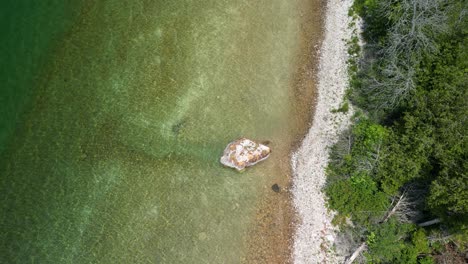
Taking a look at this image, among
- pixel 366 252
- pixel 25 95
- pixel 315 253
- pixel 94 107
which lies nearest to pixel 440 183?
pixel 366 252

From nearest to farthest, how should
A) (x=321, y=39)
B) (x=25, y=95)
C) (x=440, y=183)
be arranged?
1. (x=440, y=183)
2. (x=25, y=95)
3. (x=321, y=39)

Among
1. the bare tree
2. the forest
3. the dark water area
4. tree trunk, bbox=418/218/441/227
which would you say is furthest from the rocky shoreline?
the dark water area

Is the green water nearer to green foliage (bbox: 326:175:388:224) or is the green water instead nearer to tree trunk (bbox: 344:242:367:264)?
green foliage (bbox: 326:175:388:224)

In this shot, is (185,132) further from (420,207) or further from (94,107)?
(420,207)

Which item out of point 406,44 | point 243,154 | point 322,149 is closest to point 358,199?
point 322,149

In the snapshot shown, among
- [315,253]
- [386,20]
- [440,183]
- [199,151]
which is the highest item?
[386,20]

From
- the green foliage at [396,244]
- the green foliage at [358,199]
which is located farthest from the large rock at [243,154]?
the green foliage at [396,244]

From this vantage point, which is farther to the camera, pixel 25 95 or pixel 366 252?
pixel 25 95
